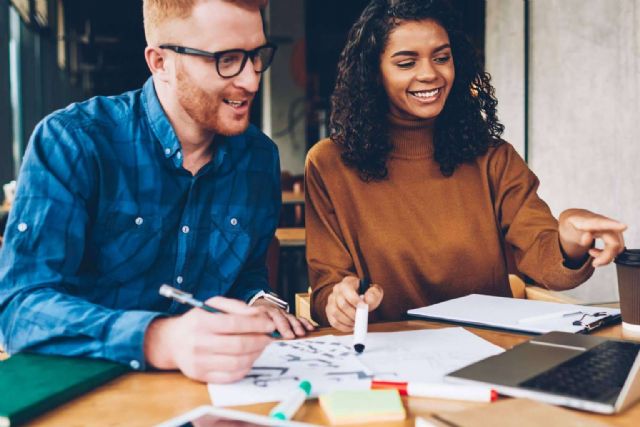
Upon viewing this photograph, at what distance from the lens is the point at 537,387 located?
3.01 ft

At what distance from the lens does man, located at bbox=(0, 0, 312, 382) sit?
110cm

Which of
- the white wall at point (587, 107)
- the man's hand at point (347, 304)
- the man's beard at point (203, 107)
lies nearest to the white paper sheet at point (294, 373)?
the man's hand at point (347, 304)

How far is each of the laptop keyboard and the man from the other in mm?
473

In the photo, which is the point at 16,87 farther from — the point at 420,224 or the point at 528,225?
the point at 528,225

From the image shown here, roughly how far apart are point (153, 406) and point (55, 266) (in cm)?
44

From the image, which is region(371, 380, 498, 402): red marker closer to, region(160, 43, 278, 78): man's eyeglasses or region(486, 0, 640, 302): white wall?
region(160, 43, 278, 78): man's eyeglasses

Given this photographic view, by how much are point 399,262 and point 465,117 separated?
0.52 m

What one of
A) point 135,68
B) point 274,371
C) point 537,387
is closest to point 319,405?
point 274,371

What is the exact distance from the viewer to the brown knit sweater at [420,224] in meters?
1.85

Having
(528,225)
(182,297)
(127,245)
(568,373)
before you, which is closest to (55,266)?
(127,245)

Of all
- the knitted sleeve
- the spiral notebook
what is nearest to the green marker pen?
the spiral notebook

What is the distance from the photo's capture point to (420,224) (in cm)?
189

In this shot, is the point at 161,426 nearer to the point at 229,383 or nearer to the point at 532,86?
the point at 229,383

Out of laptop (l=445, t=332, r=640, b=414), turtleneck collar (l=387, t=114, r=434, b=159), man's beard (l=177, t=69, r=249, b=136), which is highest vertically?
man's beard (l=177, t=69, r=249, b=136)
